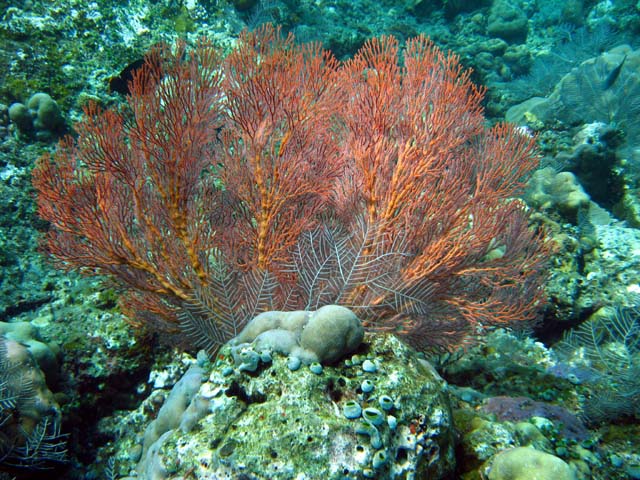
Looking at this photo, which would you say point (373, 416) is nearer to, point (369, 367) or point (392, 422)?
point (392, 422)

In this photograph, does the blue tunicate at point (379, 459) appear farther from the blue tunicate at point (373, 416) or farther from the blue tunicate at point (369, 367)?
the blue tunicate at point (369, 367)

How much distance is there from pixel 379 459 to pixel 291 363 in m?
0.72

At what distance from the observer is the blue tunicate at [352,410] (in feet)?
6.47

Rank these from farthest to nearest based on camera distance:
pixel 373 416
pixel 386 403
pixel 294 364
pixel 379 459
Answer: pixel 294 364 → pixel 386 403 → pixel 373 416 → pixel 379 459

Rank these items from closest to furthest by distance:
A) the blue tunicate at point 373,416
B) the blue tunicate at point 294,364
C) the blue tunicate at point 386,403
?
the blue tunicate at point 373,416, the blue tunicate at point 386,403, the blue tunicate at point 294,364

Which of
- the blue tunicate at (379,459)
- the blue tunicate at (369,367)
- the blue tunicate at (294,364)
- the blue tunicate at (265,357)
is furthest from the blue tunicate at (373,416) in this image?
the blue tunicate at (265,357)

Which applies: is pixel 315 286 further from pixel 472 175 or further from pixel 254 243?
pixel 472 175

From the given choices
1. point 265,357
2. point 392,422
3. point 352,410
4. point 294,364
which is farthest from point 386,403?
point 265,357

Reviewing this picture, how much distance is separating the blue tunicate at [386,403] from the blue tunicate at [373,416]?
2.5 inches

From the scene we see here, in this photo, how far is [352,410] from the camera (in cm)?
198

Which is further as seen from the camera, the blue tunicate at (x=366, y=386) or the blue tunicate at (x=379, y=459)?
the blue tunicate at (x=366, y=386)

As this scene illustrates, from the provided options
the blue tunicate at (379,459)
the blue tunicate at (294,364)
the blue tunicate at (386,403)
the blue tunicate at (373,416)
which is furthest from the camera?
the blue tunicate at (294,364)

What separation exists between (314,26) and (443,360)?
1097 cm

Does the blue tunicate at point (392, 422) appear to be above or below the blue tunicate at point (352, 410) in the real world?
below
